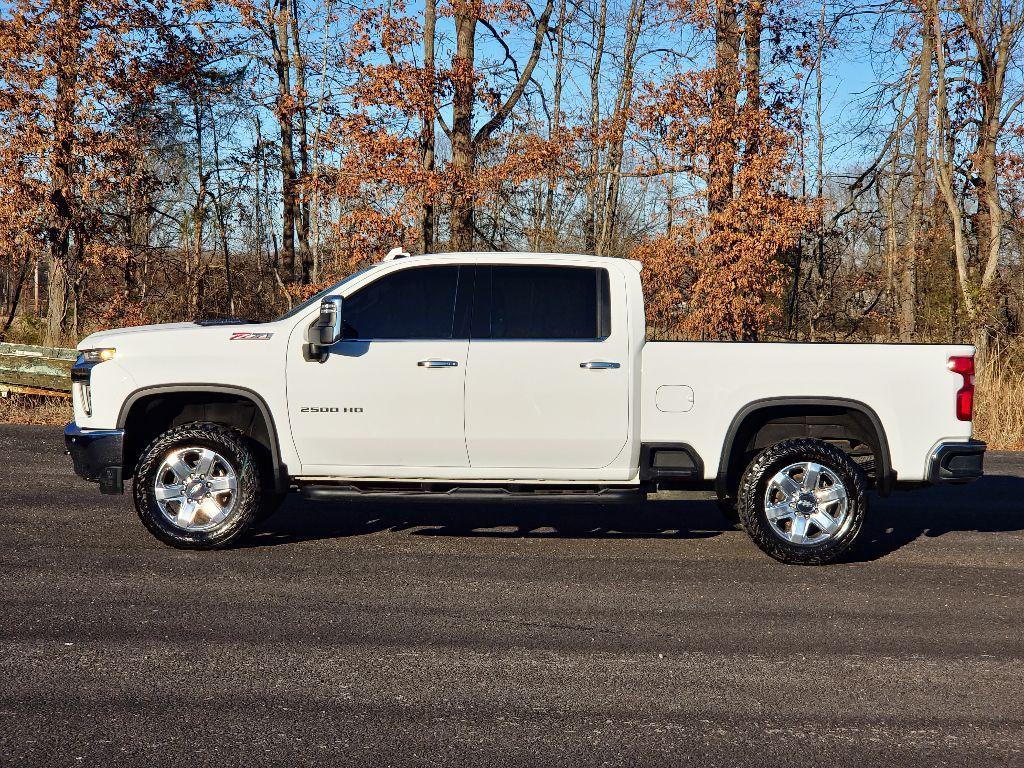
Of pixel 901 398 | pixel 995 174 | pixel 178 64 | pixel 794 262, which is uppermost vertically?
pixel 178 64

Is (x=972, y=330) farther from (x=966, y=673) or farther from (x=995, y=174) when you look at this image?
(x=966, y=673)

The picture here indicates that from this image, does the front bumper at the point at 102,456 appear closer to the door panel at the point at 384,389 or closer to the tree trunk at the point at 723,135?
the door panel at the point at 384,389

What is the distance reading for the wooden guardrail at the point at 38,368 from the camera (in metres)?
15.0

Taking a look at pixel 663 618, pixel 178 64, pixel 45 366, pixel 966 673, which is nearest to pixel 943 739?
pixel 966 673

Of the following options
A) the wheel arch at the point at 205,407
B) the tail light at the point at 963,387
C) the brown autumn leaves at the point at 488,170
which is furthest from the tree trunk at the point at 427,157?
the tail light at the point at 963,387

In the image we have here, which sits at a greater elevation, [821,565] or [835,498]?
[835,498]

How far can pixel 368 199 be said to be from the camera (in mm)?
19953

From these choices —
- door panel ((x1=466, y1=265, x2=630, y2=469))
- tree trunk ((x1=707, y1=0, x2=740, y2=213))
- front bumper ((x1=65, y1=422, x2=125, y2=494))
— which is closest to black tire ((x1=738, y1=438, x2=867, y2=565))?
door panel ((x1=466, y1=265, x2=630, y2=469))

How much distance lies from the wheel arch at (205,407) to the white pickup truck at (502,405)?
0.9 inches

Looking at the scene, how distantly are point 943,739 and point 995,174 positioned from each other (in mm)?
22618

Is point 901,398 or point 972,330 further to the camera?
point 972,330

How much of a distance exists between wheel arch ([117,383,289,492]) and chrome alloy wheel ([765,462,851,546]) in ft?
11.3

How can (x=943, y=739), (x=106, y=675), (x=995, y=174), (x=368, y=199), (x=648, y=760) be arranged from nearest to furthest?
(x=648, y=760) → (x=943, y=739) → (x=106, y=675) → (x=368, y=199) → (x=995, y=174)

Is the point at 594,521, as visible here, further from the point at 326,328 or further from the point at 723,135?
the point at 723,135
